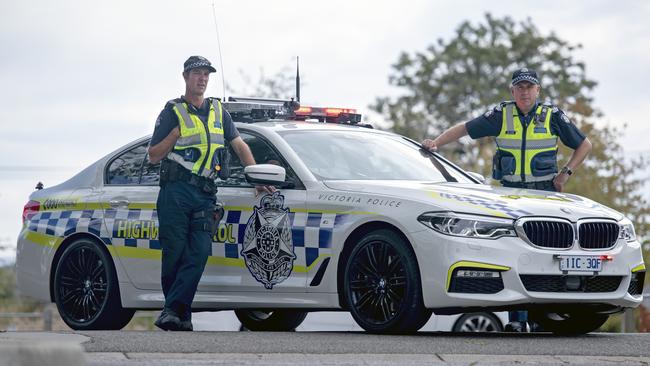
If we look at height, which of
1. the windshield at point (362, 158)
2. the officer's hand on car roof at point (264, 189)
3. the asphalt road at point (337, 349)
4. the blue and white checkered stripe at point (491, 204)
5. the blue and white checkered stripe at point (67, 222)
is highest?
the windshield at point (362, 158)

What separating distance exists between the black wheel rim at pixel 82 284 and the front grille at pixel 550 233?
11.2 feet

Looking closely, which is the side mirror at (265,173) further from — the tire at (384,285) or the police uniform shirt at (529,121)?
the police uniform shirt at (529,121)

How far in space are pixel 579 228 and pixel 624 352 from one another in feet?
3.92

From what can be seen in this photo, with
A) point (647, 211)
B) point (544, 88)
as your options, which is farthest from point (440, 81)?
point (647, 211)

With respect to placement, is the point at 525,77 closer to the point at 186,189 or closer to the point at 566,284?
the point at 566,284

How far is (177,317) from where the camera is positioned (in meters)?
9.64

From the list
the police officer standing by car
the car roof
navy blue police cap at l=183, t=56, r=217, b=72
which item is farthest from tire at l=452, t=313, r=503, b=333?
navy blue police cap at l=183, t=56, r=217, b=72

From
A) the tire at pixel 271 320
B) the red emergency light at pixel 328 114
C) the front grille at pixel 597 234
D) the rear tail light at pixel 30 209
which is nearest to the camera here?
the front grille at pixel 597 234

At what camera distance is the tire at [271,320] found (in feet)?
38.0

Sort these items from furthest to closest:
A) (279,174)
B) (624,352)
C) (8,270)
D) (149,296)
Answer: (8,270) < (149,296) < (279,174) < (624,352)

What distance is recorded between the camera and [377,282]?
893 cm

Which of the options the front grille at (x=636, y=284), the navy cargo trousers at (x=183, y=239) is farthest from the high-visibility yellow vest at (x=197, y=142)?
the front grille at (x=636, y=284)

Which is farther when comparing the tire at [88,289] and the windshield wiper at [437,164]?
the tire at [88,289]

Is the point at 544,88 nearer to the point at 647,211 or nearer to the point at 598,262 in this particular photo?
the point at 647,211
